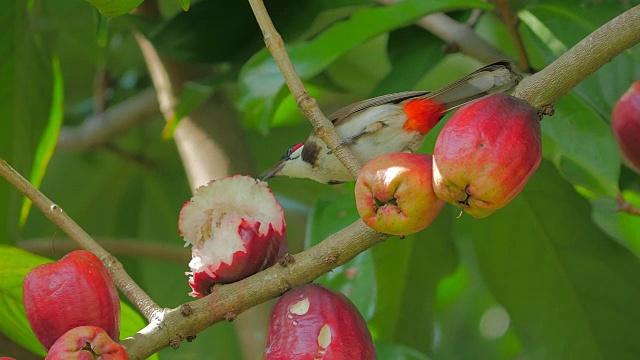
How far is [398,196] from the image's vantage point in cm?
84

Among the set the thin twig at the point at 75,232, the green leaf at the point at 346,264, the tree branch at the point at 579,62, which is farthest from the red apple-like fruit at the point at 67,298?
the green leaf at the point at 346,264

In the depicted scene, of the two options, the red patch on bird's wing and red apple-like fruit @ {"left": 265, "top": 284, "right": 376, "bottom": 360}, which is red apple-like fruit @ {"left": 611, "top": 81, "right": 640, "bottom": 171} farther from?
red apple-like fruit @ {"left": 265, "top": 284, "right": 376, "bottom": 360}

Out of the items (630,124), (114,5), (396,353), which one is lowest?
(396,353)

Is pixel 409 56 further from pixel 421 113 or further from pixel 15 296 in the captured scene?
pixel 15 296

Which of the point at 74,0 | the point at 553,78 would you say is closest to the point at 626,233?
the point at 553,78

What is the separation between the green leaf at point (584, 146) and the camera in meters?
1.37

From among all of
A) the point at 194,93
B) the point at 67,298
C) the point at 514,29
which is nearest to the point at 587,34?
the point at 514,29

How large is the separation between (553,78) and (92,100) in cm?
210

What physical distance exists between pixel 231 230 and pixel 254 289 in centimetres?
12

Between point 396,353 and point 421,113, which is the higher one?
point 421,113

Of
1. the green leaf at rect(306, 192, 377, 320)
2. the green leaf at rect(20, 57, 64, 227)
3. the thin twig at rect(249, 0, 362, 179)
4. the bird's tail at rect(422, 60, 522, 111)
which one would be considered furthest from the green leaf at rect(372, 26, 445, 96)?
the thin twig at rect(249, 0, 362, 179)

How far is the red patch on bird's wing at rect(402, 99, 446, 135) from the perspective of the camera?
1.24 meters

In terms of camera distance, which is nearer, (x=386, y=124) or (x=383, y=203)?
(x=383, y=203)

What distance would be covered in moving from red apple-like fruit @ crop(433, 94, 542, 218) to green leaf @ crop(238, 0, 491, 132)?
0.70m
